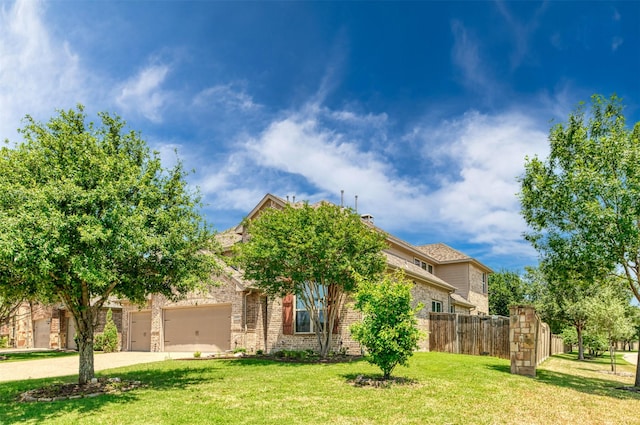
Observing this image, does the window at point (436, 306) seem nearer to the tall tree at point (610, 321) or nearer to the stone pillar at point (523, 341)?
the tall tree at point (610, 321)

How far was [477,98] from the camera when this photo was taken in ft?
59.3

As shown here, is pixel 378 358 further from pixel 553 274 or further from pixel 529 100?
pixel 529 100

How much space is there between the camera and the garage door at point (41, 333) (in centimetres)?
3338

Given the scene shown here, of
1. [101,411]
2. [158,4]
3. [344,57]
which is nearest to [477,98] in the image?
[344,57]

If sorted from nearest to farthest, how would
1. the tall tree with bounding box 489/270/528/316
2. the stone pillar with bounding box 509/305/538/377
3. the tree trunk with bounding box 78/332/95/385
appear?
the tree trunk with bounding box 78/332/95/385 → the stone pillar with bounding box 509/305/538/377 → the tall tree with bounding box 489/270/528/316

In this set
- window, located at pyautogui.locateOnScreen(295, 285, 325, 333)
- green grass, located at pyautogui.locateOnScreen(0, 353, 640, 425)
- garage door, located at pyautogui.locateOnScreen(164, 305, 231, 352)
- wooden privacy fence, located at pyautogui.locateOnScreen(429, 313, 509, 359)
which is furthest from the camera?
garage door, located at pyautogui.locateOnScreen(164, 305, 231, 352)

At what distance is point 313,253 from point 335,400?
293 inches

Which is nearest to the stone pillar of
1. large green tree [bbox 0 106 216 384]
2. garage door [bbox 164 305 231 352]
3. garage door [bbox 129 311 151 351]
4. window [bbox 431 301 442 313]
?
window [bbox 431 301 442 313]

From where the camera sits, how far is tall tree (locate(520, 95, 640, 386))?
12930 millimetres

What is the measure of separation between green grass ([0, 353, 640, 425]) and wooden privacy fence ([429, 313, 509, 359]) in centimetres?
583

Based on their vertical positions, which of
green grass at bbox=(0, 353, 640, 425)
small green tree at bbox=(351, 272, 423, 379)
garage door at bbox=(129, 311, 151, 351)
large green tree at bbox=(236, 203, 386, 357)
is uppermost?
large green tree at bbox=(236, 203, 386, 357)

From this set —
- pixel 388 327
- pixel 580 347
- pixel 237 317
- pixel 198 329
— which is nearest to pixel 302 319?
pixel 237 317

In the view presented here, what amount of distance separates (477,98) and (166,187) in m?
12.6

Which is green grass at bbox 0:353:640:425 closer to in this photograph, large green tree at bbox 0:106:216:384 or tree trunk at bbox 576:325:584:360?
large green tree at bbox 0:106:216:384
